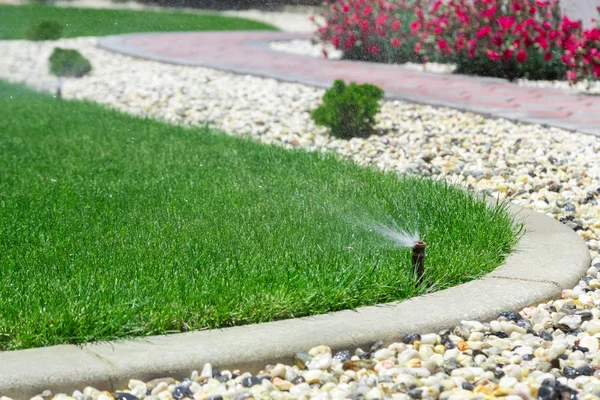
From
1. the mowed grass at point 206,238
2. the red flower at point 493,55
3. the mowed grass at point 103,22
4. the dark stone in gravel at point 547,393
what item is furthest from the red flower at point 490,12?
the mowed grass at point 103,22

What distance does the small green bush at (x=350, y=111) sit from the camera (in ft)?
21.4

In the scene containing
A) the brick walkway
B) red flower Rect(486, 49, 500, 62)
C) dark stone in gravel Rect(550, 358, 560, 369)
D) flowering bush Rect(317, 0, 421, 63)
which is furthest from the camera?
flowering bush Rect(317, 0, 421, 63)

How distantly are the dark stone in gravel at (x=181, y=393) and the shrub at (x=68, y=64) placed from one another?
8432mm

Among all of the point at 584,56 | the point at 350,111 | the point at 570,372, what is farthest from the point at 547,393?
the point at 584,56

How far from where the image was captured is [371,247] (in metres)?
3.62

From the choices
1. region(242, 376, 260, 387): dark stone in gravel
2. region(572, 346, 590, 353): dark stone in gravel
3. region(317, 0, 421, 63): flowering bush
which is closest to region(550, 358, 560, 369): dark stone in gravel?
region(572, 346, 590, 353): dark stone in gravel

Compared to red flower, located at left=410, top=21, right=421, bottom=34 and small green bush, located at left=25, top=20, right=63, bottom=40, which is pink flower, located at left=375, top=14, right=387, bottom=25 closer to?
red flower, located at left=410, top=21, right=421, bottom=34

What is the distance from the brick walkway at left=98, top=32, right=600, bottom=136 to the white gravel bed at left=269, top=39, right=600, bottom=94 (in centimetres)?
26

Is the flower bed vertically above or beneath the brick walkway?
above

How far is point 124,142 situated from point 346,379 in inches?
160

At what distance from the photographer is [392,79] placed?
9367mm

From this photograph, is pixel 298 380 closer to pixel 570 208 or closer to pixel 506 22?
pixel 570 208

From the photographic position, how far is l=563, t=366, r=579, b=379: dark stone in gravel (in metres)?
2.66

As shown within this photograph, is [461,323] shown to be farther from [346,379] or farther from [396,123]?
[396,123]
